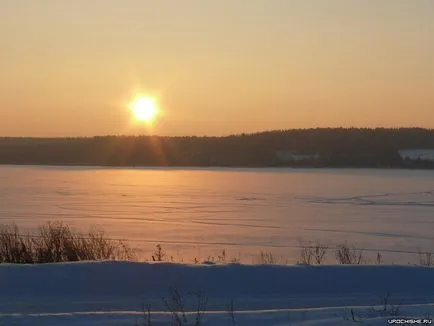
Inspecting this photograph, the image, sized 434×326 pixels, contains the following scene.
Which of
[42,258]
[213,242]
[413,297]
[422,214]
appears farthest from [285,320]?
[422,214]

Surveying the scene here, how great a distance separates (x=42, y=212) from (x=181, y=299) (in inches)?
548

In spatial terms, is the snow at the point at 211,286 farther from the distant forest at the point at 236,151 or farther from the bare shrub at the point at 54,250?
the distant forest at the point at 236,151

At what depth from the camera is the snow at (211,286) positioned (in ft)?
21.4

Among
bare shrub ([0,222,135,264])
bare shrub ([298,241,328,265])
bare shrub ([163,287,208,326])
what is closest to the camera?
bare shrub ([163,287,208,326])

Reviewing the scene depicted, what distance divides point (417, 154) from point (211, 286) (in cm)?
7603

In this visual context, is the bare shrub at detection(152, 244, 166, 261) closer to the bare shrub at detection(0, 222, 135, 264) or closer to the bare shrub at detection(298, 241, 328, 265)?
the bare shrub at detection(0, 222, 135, 264)

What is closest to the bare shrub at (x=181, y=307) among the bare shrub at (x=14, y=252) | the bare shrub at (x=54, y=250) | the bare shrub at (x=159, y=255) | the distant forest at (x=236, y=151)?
the bare shrub at (x=159, y=255)

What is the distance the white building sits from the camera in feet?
241

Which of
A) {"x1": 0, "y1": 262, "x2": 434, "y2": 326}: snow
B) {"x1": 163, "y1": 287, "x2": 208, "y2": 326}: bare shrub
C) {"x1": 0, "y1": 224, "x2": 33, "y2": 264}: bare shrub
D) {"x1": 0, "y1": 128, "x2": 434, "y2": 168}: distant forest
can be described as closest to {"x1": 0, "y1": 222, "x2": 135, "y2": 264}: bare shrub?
{"x1": 0, "y1": 224, "x2": 33, "y2": 264}: bare shrub

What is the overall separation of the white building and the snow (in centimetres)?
6633

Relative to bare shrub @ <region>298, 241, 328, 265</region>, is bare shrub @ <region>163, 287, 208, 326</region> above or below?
below

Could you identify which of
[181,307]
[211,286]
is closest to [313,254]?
[211,286]

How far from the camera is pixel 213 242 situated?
45.9ft

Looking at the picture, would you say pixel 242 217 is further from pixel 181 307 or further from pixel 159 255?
pixel 181 307
